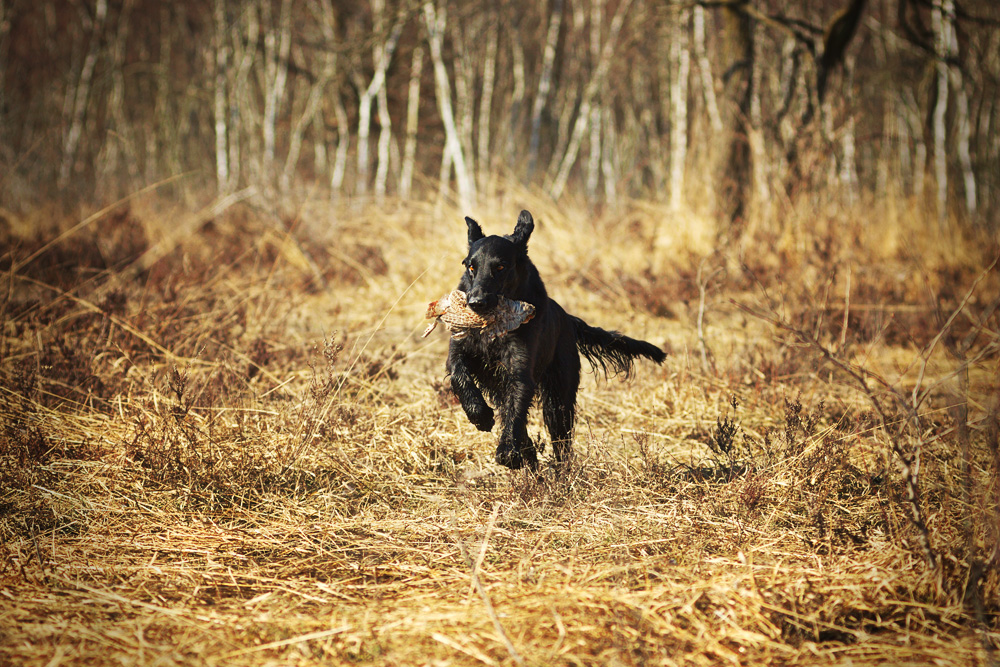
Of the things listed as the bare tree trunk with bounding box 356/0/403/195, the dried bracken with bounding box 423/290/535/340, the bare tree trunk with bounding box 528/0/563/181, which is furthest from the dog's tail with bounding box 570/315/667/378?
the bare tree trunk with bounding box 356/0/403/195

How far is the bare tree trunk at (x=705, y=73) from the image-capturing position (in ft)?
23.8

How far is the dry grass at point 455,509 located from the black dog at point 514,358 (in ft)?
0.75

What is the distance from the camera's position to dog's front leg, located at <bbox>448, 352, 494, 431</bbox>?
2.82 m

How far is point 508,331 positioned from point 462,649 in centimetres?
131

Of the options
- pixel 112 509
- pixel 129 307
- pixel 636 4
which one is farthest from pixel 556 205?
pixel 636 4

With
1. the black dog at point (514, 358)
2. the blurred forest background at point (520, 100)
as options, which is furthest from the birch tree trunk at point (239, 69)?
the black dog at point (514, 358)

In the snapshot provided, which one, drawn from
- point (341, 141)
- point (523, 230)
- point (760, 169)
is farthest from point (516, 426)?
point (341, 141)

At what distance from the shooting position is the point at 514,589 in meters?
2.03

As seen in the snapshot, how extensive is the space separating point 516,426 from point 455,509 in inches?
15.8

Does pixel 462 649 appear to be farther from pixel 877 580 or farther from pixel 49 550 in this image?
pixel 49 550

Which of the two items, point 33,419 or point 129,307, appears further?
point 129,307

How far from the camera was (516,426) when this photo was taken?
2768 millimetres

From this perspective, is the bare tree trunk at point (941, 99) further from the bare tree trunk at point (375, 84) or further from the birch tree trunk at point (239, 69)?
the birch tree trunk at point (239, 69)

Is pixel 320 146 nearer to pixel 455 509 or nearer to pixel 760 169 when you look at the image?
pixel 760 169
